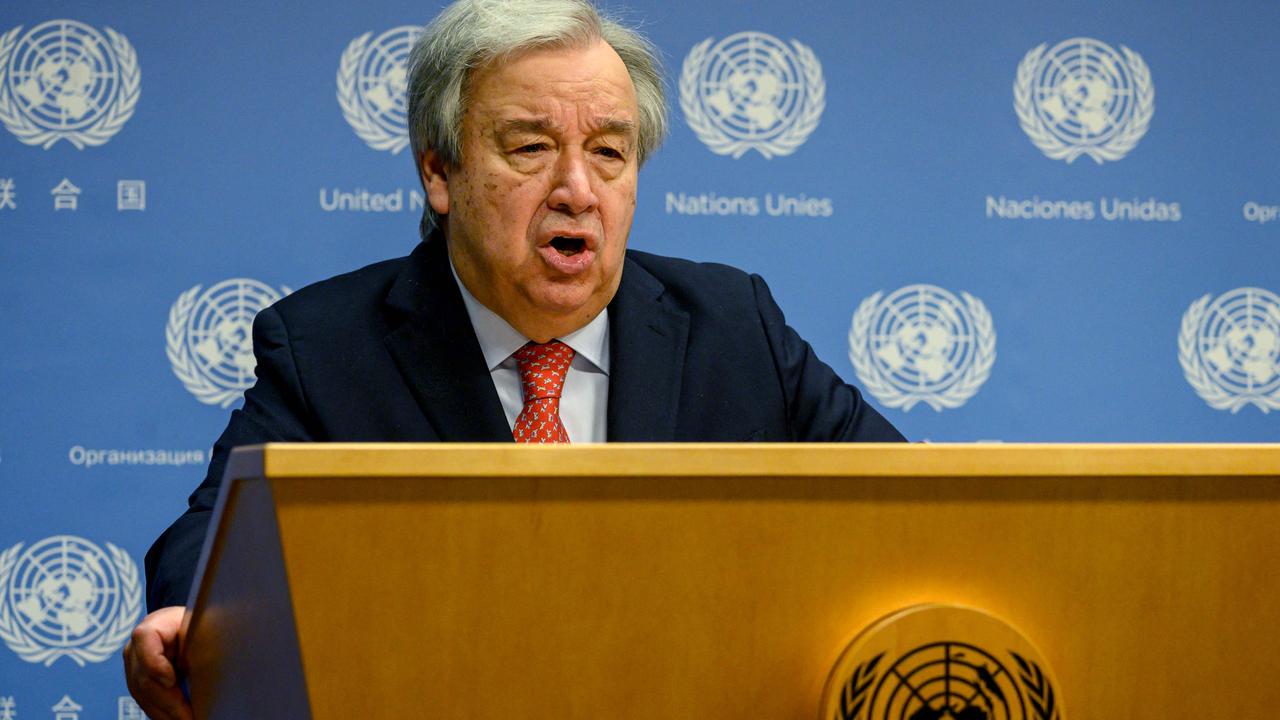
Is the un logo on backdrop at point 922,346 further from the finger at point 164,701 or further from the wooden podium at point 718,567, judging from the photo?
the wooden podium at point 718,567

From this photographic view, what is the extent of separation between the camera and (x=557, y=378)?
1643 millimetres

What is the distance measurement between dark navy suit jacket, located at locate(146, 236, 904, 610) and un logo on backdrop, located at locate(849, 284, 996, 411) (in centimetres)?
69

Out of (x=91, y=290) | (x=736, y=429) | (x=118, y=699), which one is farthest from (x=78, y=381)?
(x=736, y=429)

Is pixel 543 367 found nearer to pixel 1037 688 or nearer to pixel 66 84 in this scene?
pixel 1037 688

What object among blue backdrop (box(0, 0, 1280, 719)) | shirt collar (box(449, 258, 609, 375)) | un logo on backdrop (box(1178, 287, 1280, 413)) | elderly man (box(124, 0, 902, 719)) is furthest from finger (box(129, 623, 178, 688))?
un logo on backdrop (box(1178, 287, 1280, 413))

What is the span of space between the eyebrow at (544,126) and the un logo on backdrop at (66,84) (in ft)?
3.49

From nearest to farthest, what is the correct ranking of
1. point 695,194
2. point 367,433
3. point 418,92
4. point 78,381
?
point 367,433
point 418,92
point 78,381
point 695,194

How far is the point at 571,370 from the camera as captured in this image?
169 centimetres

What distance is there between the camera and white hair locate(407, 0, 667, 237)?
164 cm

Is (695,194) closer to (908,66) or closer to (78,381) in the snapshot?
(908,66)

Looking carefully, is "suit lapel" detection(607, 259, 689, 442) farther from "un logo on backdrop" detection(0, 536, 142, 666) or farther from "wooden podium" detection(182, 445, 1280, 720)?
"un logo on backdrop" detection(0, 536, 142, 666)

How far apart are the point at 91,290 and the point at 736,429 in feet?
4.30

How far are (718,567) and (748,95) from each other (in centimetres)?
189

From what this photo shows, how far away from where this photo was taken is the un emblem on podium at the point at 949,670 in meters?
0.72
